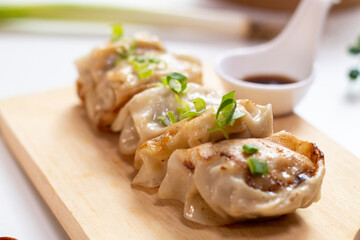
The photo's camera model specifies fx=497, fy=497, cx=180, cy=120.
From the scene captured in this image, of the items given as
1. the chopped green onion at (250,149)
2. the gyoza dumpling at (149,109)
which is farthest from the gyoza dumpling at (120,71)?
the chopped green onion at (250,149)

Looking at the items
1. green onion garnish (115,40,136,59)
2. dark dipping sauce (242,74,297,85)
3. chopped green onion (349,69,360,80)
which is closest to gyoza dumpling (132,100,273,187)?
green onion garnish (115,40,136,59)

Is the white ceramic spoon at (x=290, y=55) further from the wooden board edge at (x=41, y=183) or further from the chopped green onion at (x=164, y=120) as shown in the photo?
the wooden board edge at (x=41, y=183)

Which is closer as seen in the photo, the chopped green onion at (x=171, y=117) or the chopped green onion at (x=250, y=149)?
the chopped green onion at (x=250, y=149)

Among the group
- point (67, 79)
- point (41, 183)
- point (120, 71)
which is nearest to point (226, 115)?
point (120, 71)

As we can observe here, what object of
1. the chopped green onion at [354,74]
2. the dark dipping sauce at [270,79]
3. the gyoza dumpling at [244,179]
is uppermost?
the gyoza dumpling at [244,179]

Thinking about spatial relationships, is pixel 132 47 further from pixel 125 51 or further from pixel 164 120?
pixel 164 120

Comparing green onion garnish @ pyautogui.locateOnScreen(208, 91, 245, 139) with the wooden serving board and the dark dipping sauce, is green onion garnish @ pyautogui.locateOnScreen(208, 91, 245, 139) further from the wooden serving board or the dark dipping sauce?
the dark dipping sauce

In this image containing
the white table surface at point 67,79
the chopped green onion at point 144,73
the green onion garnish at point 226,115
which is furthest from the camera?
the chopped green onion at point 144,73
